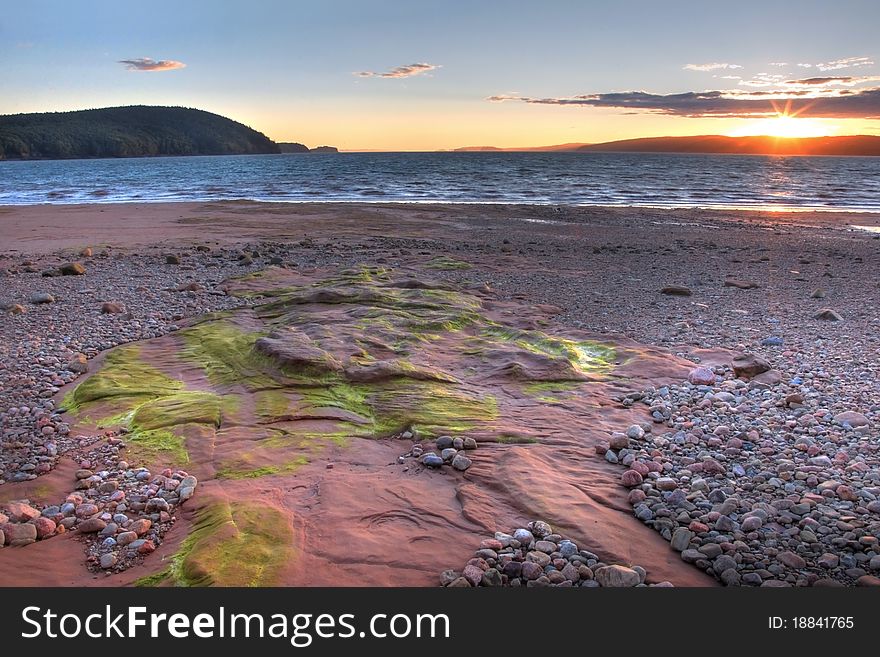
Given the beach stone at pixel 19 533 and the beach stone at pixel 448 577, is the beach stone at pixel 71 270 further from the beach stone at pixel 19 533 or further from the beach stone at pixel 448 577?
the beach stone at pixel 448 577

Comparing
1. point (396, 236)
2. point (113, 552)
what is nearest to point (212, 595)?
point (113, 552)

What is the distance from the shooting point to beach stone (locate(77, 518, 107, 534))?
3.41 m

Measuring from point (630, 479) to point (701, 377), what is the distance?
2.18 metres

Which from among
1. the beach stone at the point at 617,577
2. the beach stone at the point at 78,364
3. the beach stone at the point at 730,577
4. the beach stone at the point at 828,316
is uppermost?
the beach stone at the point at 78,364

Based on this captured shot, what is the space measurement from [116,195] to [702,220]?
33490mm

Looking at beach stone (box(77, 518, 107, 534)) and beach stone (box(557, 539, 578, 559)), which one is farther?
beach stone (box(77, 518, 107, 534))

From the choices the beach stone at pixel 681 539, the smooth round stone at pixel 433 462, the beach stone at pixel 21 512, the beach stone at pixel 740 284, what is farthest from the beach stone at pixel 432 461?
the beach stone at pixel 740 284

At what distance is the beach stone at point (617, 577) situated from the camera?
2984 mm

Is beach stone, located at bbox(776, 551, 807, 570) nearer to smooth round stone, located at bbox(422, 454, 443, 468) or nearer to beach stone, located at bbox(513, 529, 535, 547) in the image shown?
beach stone, located at bbox(513, 529, 535, 547)

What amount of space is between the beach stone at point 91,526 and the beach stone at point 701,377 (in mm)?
4908

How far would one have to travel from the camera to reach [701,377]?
5742mm

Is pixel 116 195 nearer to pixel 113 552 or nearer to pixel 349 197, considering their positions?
pixel 349 197

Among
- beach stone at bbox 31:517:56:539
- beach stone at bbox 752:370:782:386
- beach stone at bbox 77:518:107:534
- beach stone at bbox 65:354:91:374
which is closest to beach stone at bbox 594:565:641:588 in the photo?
beach stone at bbox 77:518:107:534

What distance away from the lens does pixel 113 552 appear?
10.5 ft
